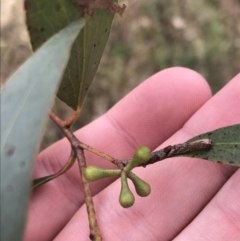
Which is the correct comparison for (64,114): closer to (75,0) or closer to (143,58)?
(143,58)

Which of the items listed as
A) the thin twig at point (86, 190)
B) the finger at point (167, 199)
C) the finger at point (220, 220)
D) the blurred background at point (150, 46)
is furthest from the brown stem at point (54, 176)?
the blurred background at point (150, 46)

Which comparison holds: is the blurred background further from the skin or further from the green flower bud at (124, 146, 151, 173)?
the green flower bud at (124, 146, 151, 173)

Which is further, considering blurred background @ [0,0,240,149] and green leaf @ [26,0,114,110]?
blurred background @ [0,0,240,149]

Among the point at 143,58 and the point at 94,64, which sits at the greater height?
the point at 94,64

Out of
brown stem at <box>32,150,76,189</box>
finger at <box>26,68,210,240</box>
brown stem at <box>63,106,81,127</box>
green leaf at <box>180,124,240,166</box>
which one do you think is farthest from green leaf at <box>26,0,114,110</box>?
finger at <box>26,68,210,240</box>

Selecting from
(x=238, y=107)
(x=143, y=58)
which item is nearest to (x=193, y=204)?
(x=238, y=107)

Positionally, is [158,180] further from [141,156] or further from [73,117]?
[141,156]

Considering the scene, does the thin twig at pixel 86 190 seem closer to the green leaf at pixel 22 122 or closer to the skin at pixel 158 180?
the skin at pixel 158 180
